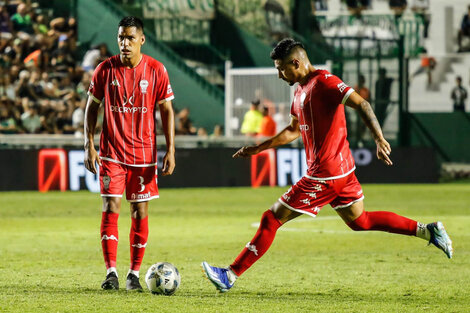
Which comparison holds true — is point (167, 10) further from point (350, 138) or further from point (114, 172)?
point (114, 172)

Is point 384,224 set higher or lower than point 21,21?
lower

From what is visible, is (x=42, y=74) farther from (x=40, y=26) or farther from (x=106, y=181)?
(x=106, y=181)

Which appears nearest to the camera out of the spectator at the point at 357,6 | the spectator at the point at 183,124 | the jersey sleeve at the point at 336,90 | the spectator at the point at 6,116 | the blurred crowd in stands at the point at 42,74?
the jersey sleeve at the point at 336,90

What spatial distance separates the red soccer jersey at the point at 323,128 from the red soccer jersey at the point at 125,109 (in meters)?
1.30

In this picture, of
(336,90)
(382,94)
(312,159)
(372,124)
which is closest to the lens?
(372,124)

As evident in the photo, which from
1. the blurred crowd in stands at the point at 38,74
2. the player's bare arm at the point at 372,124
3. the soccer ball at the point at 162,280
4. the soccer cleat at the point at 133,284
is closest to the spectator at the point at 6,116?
the blurred crowd in stands at the point at 38,74

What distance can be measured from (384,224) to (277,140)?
3.74ft

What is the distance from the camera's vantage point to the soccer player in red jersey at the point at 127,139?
7738 millimetres

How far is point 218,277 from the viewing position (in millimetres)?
7355

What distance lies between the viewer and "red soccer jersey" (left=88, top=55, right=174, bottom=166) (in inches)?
306

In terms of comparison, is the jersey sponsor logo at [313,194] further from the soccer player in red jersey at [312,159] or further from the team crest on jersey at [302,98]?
the team crest on jersey at [302,98]

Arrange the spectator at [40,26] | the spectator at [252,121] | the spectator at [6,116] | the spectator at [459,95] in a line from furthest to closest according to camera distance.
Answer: the spectator at [459,95] → the spectator at [40,26] → the spectator at [252,121] → the spectator at [6,116]

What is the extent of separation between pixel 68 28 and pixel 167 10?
268cm

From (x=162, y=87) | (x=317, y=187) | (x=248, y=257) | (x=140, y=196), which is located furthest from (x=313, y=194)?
(x=162, y=87)
